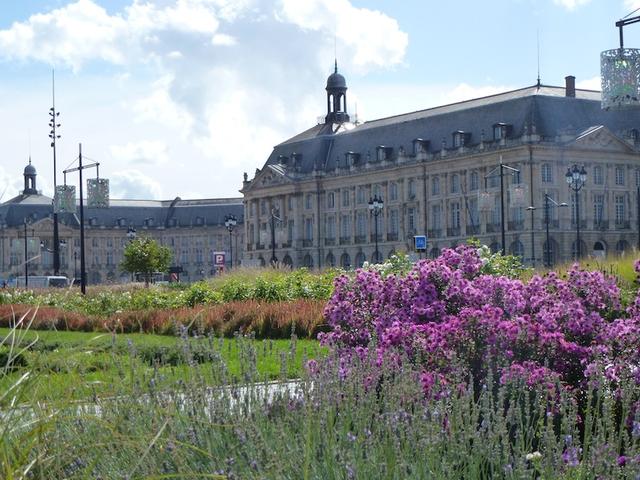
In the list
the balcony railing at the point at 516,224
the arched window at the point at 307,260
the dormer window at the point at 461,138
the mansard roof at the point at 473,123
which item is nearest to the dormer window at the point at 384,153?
the mansard roof at the point at 473,123

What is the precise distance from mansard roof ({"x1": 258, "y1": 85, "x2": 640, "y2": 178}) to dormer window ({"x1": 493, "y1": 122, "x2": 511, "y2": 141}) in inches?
10.6

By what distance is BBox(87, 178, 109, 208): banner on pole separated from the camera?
37750 millimetres

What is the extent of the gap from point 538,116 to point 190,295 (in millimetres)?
42854

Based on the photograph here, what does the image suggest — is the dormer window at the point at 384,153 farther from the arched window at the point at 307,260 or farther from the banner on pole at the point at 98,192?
the banner on pole at the point at 98,192

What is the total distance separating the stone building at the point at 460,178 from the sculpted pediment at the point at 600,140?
0.06 m

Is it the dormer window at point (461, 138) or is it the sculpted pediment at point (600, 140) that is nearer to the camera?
the sculpted pediment at point (600, 140)

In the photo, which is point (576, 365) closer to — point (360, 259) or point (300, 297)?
point (300, 297)

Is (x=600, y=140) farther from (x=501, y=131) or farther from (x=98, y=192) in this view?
(x=98, y=192)

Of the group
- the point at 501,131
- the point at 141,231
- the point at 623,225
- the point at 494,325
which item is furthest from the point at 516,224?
the point at 141,231

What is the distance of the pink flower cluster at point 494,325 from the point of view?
24.7ft

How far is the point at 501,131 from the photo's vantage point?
69375 mm

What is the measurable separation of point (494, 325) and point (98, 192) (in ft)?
103

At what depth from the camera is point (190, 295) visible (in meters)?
28.8

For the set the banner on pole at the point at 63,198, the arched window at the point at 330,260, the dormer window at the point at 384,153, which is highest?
the dormer window at the point at 384,153
